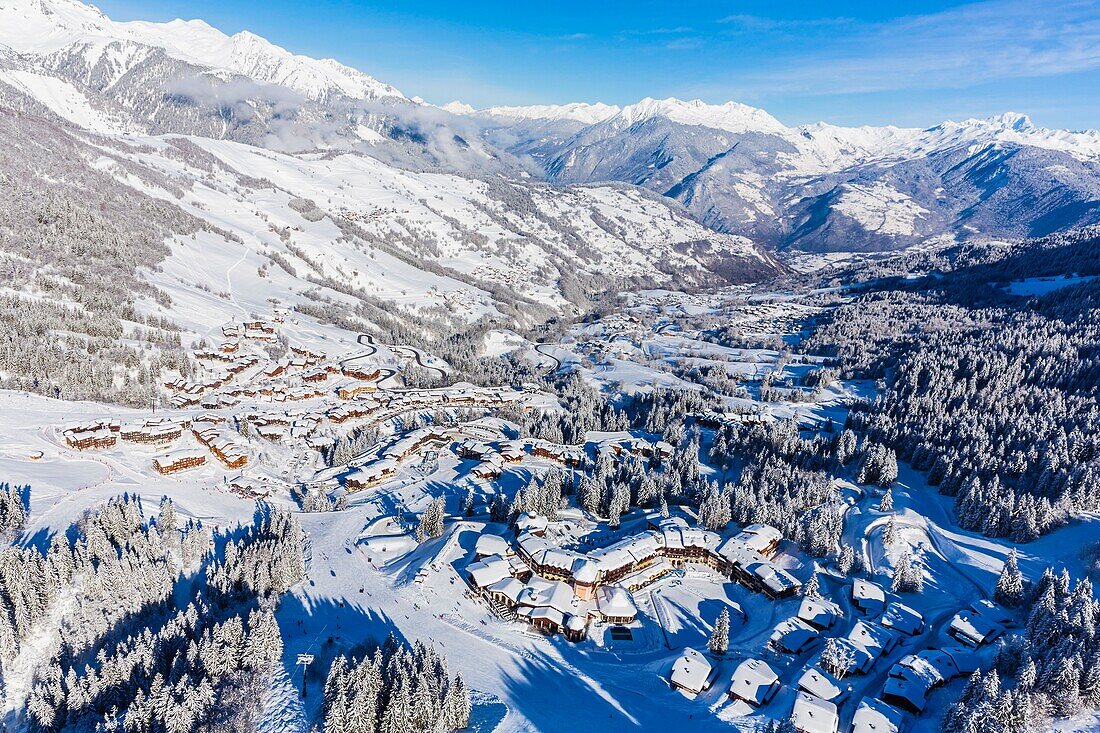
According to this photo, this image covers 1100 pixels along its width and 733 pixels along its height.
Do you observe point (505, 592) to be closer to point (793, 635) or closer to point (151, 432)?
point (793, 635)

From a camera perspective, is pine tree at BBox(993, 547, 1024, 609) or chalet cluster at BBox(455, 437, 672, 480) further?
chalet cluster at BBox(455, 437, 672, 480)

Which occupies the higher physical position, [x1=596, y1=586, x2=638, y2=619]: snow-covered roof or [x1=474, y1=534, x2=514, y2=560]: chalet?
[x1=474, y1=534, x2=514, y2=560]: chalet

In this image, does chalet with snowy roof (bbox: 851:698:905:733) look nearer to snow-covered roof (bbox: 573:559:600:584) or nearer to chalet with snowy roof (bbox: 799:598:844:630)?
chalet with snowy roof (bbox: 799:598:844:630)

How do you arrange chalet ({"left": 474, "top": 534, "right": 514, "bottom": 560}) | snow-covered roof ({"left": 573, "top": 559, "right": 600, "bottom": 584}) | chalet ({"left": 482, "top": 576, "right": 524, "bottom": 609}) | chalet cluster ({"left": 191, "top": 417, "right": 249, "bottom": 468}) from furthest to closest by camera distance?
chalet cluster ({"left": 191, "top": 417, "right": 249, "bottom": 468}), chalet ({"left": 474, "top": 534, "right": 514, "bottom": 560}), snow-covered roof ({"left": 573, "top": 559, "right": 600, "bottom": 584}), chalet ({"left": 482, "top": 576, "right": 524, "bottom": 609})

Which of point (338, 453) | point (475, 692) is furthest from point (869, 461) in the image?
point (338, 453)

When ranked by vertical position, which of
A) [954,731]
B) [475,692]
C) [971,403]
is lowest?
[475,692]

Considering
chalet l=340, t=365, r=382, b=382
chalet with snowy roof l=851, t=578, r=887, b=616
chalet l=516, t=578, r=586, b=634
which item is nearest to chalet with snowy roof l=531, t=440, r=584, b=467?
chalet l=516, t=578, r=586, b=634

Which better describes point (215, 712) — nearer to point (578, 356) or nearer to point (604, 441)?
point (604, 441)
